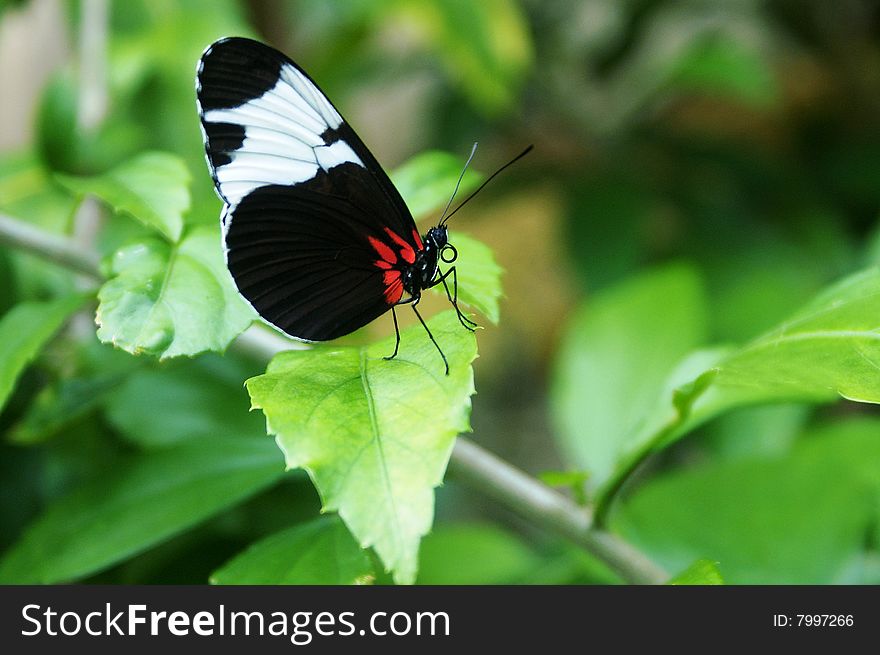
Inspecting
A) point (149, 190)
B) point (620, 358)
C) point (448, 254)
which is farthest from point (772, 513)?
point (149, 190)

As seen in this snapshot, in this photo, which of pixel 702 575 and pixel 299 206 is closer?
pixel 702 575

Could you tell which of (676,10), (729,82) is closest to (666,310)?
(729,82)

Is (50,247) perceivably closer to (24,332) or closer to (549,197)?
(24,332)

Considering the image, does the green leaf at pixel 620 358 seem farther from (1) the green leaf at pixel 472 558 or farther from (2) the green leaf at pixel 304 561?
(2) the green leaf at pixel 304 561

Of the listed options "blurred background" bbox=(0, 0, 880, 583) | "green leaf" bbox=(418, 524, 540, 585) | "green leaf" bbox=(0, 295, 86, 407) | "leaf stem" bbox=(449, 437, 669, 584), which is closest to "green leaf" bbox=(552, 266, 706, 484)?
"blurred background" bbox=(0, 0, 880, 583)

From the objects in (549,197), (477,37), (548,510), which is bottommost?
(548,510)

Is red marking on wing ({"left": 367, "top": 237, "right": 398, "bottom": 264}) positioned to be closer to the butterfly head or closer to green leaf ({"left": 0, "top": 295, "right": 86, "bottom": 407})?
the butterfly head
